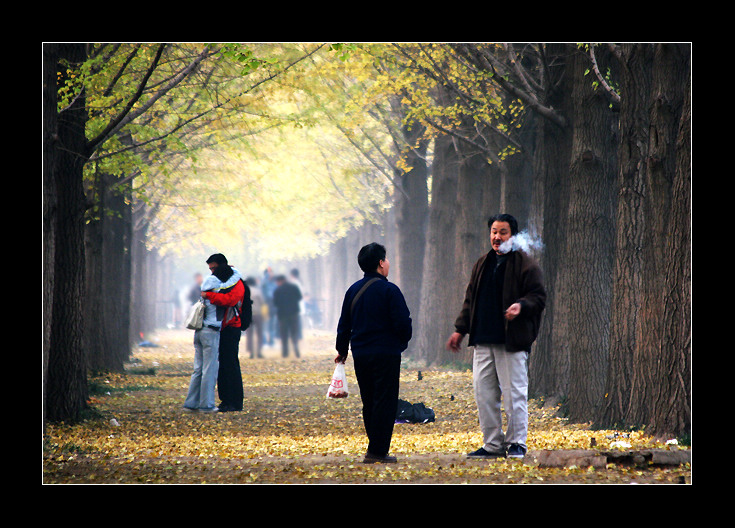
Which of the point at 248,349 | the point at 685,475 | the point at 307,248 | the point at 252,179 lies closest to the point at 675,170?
the point at 685,475

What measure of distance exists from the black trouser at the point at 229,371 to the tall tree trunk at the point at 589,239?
4.83 metres

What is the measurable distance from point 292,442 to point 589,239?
15.2 ft

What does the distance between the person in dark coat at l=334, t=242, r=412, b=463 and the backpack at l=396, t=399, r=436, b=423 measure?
4.16m

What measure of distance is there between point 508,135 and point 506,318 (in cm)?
787

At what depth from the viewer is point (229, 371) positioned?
13438 mm

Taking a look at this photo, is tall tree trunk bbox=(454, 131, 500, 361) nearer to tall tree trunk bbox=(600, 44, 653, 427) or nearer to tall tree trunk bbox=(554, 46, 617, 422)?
tall tree trunk bbox=(554, 46, 617, 422)

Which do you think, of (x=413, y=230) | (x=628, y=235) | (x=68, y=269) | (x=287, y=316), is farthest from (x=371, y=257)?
(x=413, y=230)

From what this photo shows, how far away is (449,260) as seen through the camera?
21578 millimetres

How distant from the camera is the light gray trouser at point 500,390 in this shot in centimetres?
788

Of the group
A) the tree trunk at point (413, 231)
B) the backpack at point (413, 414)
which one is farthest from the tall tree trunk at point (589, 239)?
the tree trunk at point (413, 231)

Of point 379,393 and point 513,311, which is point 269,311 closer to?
point 379,393

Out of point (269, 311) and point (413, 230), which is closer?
point (269, 311)

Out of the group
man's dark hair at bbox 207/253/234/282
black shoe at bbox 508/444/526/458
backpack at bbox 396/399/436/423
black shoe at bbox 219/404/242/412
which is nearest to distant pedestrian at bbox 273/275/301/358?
black shoe at bbox 219/404/242/412

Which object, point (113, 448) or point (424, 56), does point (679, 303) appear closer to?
point (113, 448)
